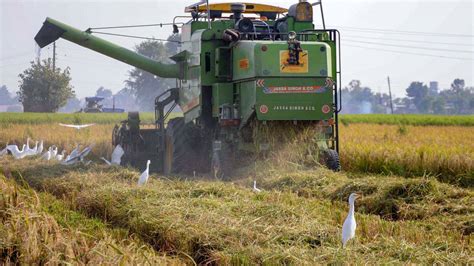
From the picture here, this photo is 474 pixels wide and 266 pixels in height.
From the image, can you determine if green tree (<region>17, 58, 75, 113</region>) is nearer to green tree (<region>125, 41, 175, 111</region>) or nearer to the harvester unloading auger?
green tree (<region>125, 41, 175, 111</region>)

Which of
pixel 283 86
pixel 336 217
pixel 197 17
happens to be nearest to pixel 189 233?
pixel 336 217

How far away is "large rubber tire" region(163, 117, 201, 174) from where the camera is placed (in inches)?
587

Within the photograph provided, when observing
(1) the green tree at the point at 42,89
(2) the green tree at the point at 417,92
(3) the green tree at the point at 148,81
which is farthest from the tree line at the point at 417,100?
(1) the green tree at the point at 42,89

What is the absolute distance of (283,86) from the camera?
13.0 metres

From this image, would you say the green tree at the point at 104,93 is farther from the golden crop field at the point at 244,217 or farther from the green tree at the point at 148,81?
the golden crop field at the point at 244,217

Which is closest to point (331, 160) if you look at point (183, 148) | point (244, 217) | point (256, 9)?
point (183, 148)

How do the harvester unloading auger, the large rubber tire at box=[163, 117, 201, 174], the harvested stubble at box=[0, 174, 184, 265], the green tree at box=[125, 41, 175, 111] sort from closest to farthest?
the harvested stubble at box=[0, 174, 184, 265]
the harvester unloading auger
the large rubber tire at box=[163, 117, 201, 174]
the green tree at box=[125, 41, 175, 111]

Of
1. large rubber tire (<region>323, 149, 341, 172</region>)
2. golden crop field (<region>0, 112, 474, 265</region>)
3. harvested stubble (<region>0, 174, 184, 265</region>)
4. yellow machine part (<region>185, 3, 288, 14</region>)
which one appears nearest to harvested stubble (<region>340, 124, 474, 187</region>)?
golden crop field (<region>0, 112, 474, 265</region>)

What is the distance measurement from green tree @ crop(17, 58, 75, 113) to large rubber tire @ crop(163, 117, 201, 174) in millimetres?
41190

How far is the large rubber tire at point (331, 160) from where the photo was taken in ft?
43.6

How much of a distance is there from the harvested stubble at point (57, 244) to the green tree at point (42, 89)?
47951mm

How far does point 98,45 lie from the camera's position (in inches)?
661

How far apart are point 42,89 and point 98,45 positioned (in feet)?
133

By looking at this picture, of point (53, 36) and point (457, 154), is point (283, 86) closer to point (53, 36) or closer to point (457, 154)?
point (457, 154)
